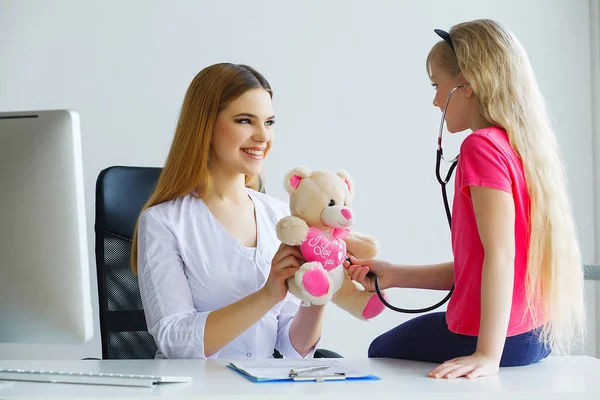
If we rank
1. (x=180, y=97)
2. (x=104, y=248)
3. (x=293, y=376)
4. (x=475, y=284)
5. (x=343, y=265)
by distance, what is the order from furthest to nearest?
(x=180, y=97), (x=104, y=248), (x=343, y=265), (x=475, y=284), (x=293, y=376)

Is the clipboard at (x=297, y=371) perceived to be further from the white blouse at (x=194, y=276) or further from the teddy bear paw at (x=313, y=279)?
the white blouse at (x=194, y=276)

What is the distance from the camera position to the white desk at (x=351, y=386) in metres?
1.11

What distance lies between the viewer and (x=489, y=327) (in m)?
1.24

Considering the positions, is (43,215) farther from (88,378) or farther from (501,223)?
(501,223)

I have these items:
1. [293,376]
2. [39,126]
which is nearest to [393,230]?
[293,376]

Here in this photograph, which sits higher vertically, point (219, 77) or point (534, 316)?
point (219, 77)

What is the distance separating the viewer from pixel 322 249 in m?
1.46

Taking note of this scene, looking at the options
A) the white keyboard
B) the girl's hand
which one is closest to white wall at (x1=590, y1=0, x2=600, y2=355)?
the girl's hand

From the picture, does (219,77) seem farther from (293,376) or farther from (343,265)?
(293,376)

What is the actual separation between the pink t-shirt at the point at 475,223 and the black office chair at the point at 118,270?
38.5 inches

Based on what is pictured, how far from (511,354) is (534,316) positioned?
0.26 ft

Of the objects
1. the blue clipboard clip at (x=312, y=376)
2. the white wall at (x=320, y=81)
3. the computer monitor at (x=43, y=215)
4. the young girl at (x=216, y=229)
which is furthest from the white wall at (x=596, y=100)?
the computer monitor at (x=43, y=215)

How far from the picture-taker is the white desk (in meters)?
1.11

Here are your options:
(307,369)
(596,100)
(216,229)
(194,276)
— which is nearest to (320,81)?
(596,100)
